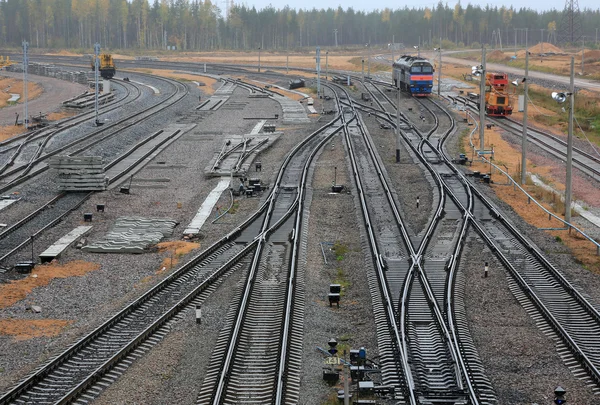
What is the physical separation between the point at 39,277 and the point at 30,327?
391 centimetres

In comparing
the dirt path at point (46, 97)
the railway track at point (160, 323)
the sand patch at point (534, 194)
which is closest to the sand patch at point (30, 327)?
the railway track at point (160, 323)

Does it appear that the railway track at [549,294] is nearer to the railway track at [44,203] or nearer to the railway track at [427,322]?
the railway track at [427,322]

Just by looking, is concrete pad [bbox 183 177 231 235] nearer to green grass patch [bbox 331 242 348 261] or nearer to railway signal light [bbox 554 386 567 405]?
green grass patch [bbox 331 242 348 261]

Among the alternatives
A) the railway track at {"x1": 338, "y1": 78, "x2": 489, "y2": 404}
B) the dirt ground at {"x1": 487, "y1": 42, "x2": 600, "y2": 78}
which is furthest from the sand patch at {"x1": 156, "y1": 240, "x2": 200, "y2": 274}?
the dirt ground at {"x1": 487, "y1": 42, "x2": 600, "y2": 78}

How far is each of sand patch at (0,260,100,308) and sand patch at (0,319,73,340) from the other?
137 centimetres

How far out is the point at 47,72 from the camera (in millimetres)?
104375

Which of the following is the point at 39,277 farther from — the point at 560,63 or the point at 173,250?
the point at 560,63

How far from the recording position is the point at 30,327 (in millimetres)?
18828

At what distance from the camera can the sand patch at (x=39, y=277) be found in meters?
21.0

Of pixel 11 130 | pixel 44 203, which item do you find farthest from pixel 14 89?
pixel 44 203

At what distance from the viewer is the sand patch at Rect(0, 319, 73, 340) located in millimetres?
18359

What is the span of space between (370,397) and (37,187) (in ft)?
78.6

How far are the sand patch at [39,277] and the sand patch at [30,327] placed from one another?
1370 mm

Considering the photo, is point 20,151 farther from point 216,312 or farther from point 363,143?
point 216,312
